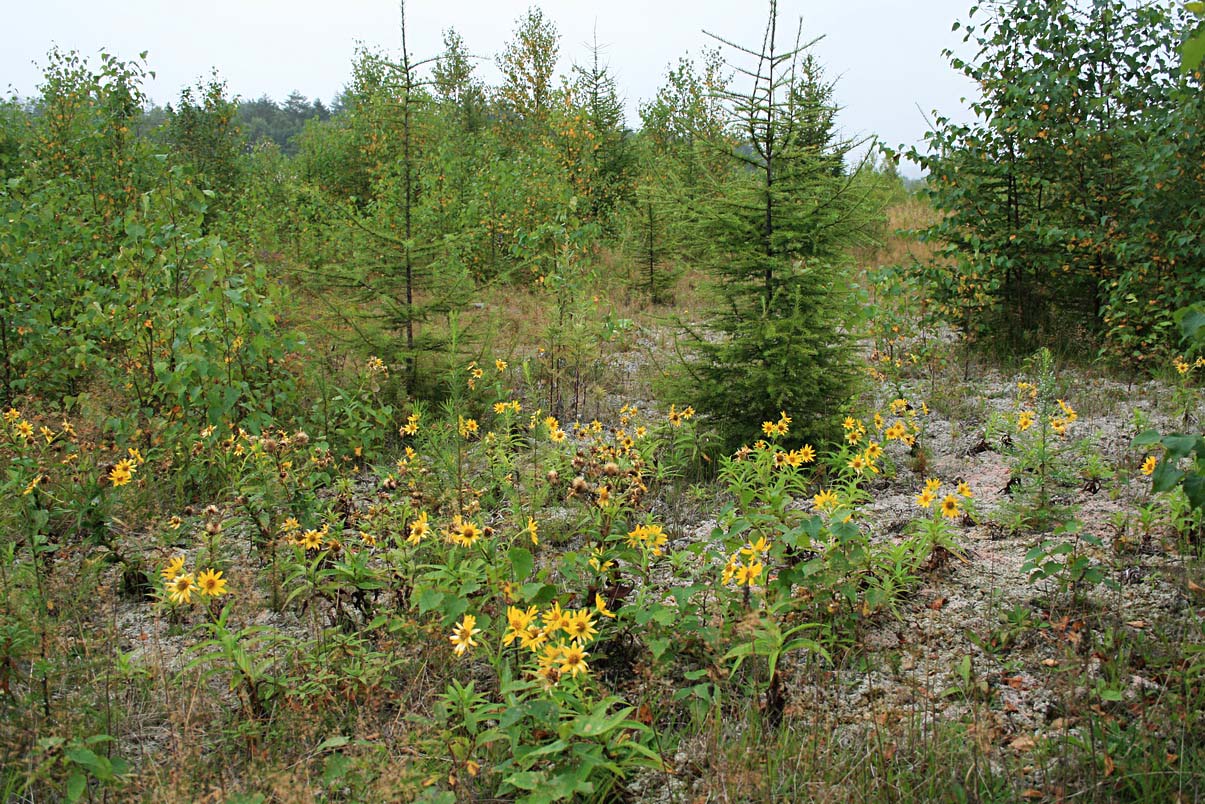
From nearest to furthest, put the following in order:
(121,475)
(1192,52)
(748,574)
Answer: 1. (1192,52)
2. (748,574)
3. (121,475)

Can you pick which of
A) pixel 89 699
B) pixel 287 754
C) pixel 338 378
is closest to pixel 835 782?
pixel 287 754

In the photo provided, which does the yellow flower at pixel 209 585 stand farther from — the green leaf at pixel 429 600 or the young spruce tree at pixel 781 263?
the young spruce tree at pixel 781 263

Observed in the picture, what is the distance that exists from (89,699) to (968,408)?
504cm

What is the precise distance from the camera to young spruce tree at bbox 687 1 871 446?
12.9 feet

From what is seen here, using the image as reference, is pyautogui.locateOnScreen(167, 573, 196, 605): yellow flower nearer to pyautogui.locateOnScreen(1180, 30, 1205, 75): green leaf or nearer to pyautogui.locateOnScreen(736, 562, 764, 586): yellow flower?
pyautogui.locateOnScreen(736, 562, 764, 586): yellow flower

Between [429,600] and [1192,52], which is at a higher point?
[1192,52]

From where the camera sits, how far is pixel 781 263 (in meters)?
3.94

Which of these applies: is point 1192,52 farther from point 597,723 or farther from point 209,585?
point 209,585

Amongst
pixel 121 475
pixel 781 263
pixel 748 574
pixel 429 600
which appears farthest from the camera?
pixel 781 263

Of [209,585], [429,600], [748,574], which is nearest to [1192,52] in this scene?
[748,574]

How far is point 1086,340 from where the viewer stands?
6.24m

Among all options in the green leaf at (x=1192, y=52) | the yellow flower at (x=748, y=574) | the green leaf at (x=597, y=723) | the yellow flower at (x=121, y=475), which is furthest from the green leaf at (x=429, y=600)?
the green leaf at (x=1192, y=52)

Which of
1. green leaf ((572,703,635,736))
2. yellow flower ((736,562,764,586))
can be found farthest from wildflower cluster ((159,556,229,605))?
yellow flower ((736,562,764,586))

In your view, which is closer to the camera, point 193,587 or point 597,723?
point 597,723
